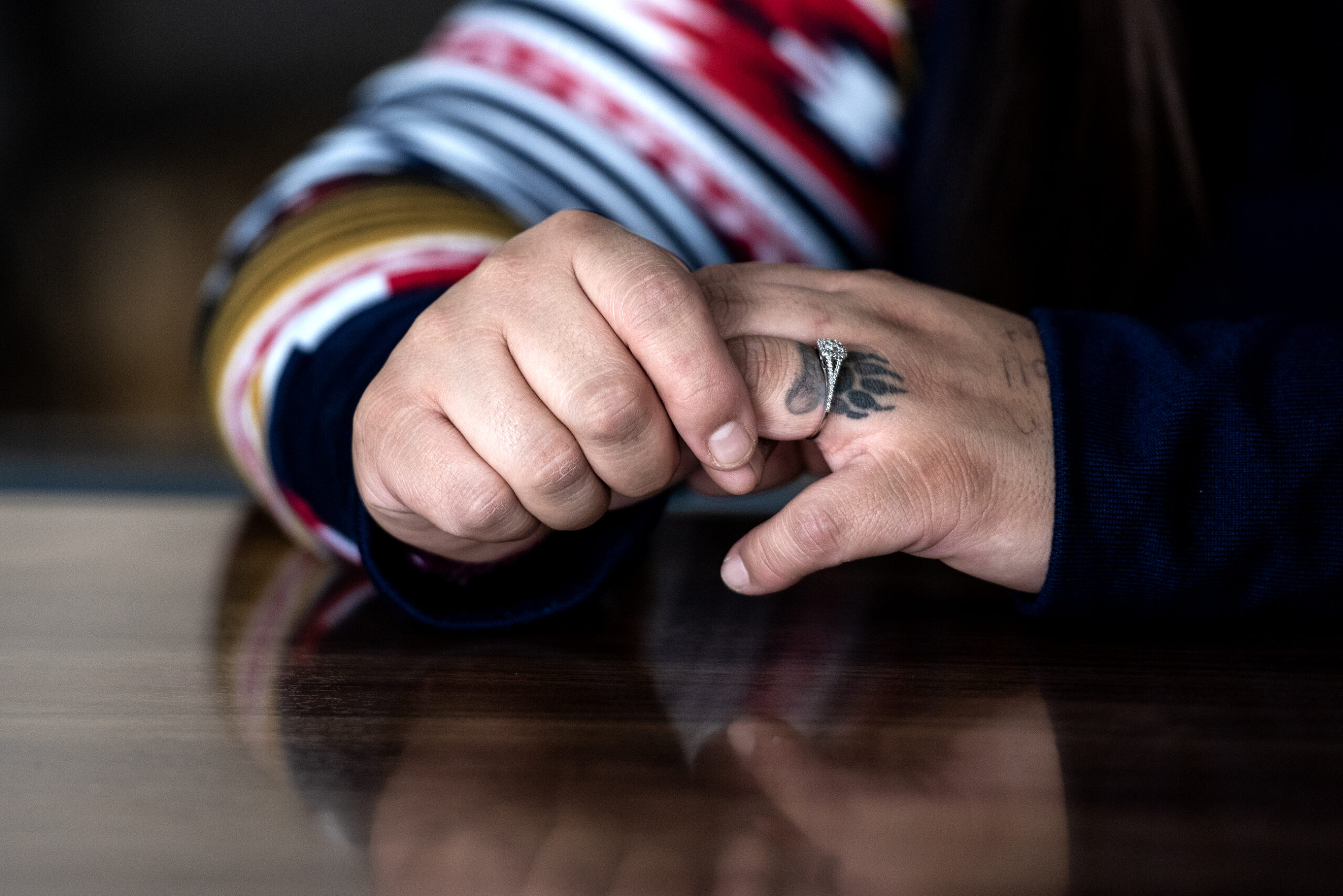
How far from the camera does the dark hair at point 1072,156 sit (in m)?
0.72

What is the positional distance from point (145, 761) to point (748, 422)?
9.1 inches

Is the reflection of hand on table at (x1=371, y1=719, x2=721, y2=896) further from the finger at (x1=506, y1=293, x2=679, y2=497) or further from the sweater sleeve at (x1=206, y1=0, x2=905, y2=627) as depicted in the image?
the sweater sleeve at (x1=206, y1=0, x2=905, y2=627)

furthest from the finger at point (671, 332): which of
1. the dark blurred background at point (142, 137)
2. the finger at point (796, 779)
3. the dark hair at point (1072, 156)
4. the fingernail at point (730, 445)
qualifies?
the dark blurred background at point (142, 137)

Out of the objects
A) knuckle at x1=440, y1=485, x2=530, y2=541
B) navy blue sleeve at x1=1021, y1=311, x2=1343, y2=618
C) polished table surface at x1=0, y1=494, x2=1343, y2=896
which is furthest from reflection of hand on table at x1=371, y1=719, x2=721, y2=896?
navy blue sleeve at x1=1021, y1=311, x2=1343, y2=618

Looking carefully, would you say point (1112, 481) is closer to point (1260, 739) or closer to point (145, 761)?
point (1260, 739)

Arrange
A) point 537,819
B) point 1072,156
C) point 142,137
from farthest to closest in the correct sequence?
point 142,137
point 1072,156
point 537,819

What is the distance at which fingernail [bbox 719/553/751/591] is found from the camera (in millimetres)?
415

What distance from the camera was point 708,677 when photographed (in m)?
0.36

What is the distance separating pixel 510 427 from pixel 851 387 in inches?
5.5

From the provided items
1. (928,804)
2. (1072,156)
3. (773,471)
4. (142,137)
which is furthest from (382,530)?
(142,137)

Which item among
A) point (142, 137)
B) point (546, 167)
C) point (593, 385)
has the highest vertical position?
point (593, 385)

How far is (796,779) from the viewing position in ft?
0.90

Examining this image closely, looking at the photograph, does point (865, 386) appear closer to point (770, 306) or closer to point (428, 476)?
point (770, 306)

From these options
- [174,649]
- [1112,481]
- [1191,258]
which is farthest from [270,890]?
[1191,258]
